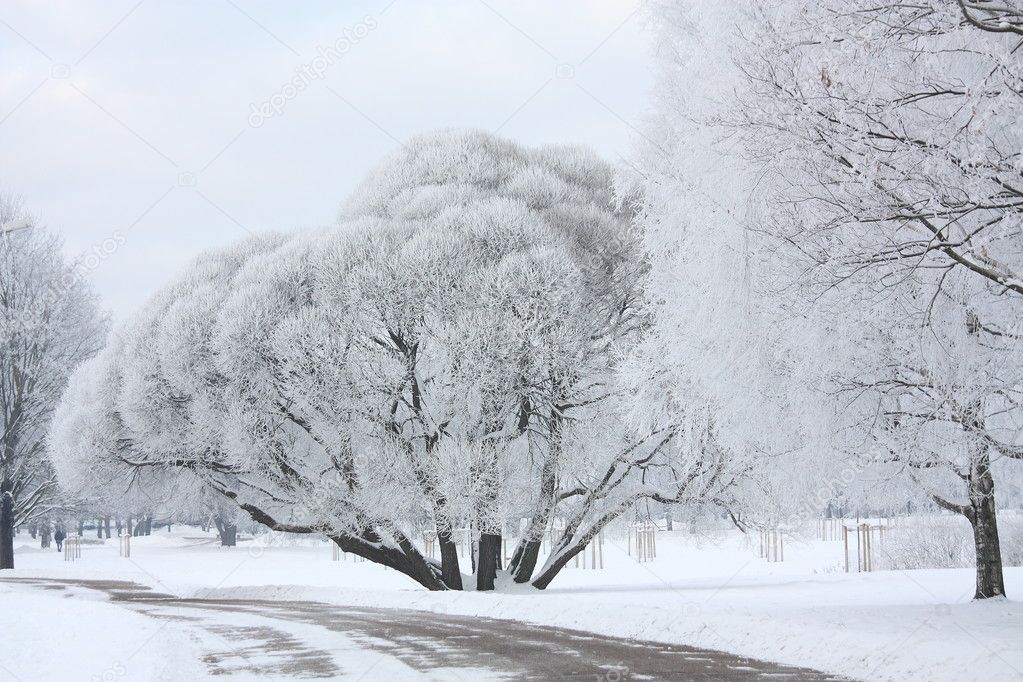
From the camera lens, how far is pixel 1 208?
3653 centimetres

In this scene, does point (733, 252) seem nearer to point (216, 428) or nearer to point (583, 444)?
point (583, 444)

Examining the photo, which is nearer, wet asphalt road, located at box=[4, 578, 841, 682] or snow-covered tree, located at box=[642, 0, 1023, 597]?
snow-covered tree, located at box=[642, 0, 1023, 597]

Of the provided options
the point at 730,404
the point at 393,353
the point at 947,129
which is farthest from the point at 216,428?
the point at 947,129

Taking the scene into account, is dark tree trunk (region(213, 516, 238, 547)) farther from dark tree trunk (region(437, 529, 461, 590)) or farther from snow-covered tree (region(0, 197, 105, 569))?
dark tree trunk (region(437, 529, 461, 590))

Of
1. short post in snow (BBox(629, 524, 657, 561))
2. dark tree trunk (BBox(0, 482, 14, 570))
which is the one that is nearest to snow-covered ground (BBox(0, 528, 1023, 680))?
short post in snow (BBox(629, 524, 657, 561))

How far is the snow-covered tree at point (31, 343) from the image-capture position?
34.7 m

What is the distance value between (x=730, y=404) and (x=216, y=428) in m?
13.0

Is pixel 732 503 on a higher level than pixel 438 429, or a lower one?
lower

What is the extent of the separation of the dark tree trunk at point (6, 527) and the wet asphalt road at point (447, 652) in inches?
831

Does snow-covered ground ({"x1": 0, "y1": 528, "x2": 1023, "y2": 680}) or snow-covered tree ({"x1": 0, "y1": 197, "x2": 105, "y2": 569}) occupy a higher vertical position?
snow-covered tree ({"x1": 0, "y1": 197, "x2": 105, "y2": 569})

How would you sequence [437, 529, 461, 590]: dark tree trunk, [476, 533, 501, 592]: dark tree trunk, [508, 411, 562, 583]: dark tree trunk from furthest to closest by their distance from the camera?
[437, 529, 461, 590]: dark tree trunk, [476, 533, 501, 592]: dark tree trunk, [508, 411, 562, 583]: dark tree trunk

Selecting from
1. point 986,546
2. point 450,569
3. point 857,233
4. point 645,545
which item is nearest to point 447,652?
point 857,233

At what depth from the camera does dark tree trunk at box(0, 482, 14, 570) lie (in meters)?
35.0

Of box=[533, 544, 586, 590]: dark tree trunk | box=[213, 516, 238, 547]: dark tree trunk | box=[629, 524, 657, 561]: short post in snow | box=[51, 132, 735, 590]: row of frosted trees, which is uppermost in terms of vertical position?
Result: box=[51, 132, 735, 590]: row of frosted trees
